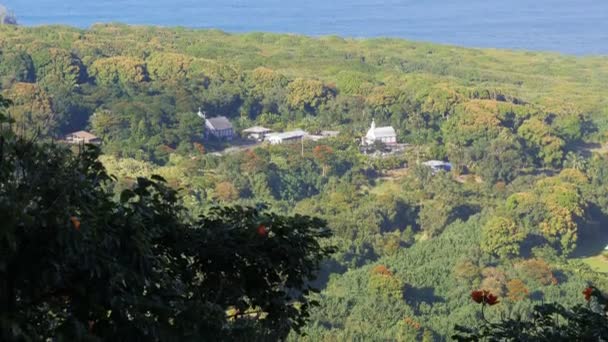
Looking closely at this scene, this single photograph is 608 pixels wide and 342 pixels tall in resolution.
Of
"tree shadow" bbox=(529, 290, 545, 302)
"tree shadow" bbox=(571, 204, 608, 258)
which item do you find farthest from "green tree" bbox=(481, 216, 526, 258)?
"tree shadow" bbox=(529, 290, 545, 302)

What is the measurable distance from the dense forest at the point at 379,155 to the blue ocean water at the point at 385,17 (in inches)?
478

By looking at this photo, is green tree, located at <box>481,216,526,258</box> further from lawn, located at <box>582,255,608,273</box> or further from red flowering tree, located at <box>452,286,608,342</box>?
red flowering tree, located at <box>452,286,608,342</box>

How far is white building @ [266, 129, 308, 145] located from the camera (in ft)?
65.4

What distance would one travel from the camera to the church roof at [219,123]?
20777mm

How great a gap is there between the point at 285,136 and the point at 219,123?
1627 millimetres

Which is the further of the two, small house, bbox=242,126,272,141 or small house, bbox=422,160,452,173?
small house, bbox=242,126,272,141

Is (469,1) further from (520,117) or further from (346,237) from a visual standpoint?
(346,237)

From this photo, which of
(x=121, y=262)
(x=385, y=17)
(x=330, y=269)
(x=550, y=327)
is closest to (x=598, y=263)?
(x=330, y=269)

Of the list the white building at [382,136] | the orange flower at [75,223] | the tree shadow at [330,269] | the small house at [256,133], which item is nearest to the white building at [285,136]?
the small house at [256,133]

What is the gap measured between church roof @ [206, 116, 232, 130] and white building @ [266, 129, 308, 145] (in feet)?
2.84

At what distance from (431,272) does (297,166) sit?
5629mm

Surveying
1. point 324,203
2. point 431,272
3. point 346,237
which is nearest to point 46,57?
point 324,203

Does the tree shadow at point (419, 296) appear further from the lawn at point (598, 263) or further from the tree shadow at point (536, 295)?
the lawn at point (598, 263)

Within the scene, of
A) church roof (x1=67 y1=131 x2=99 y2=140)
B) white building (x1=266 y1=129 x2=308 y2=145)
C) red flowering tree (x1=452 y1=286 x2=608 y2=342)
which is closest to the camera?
red flowering tree (x1=452 y1=286 x2=608 y2=342)
